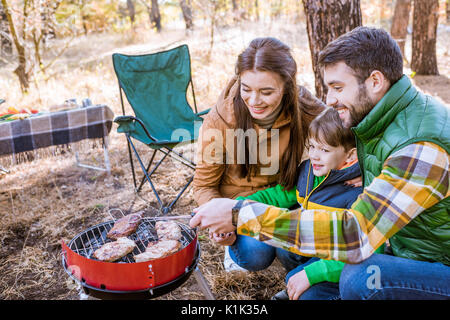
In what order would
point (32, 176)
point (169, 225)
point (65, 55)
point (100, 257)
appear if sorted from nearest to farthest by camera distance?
point (100, 257) → point (169, 225) → point (32, 176) → point (65, 55)

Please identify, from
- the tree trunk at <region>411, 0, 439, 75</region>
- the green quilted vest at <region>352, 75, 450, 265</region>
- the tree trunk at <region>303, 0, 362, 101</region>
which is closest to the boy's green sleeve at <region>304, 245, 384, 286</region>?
the green quilted vest at <region>352, 75, 450, 265</region>

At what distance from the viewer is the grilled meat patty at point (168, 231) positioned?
1.66m

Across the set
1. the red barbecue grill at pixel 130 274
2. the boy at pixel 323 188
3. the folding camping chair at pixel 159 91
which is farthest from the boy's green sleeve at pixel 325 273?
the folding camping chair at pixel 159 91

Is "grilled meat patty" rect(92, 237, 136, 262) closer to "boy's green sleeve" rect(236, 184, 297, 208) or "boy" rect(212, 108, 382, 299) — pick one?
"boy" rect(212, 108, 382, 299)

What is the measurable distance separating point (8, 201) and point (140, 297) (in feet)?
8.91

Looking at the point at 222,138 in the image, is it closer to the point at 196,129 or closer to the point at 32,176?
the point at 196,129

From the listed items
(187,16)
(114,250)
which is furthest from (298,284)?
(187,16)

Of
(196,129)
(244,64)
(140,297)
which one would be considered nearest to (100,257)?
(140,297)

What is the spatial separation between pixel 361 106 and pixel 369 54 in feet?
0.58

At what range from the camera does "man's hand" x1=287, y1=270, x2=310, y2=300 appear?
148cm

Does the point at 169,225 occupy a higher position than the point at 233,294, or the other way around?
the point at 169,225

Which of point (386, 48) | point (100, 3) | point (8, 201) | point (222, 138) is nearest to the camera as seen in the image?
point (386, 48)

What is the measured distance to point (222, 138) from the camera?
1966 mm

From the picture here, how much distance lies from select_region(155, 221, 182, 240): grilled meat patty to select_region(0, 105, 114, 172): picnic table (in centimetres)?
222
